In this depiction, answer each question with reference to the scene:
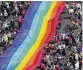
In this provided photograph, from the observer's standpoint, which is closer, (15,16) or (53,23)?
(53,23)

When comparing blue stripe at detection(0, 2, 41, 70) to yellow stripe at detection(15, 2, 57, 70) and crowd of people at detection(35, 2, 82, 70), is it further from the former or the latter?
crowd of people at detection(35, 2, 82, 70)

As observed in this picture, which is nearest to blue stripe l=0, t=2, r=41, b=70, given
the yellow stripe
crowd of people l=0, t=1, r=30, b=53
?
the yellow stripe

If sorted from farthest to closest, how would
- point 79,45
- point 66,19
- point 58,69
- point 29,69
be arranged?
1. point 66,19
2. point 79,45
3. point 58,69
4. point 29,69

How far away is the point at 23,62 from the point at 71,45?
15.5 m

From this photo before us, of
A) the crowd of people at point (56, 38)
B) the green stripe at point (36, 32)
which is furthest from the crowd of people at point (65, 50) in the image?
the green stripe at point (36, 32)

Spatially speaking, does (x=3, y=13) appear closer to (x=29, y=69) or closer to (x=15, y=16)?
(x=15, y=16)

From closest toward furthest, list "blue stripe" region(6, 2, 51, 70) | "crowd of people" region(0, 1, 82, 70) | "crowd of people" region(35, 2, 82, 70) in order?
1. "blue stripe" region(6, 2, 51, 70)
2. "crowd of people" region(35, 2, 82, 70)
3. "crowd of people" region(0, 1, 82, 70)

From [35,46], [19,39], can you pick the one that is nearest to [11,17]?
[19,39]

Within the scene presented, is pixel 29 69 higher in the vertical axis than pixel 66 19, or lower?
higher

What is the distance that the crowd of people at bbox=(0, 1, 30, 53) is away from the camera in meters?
26.5

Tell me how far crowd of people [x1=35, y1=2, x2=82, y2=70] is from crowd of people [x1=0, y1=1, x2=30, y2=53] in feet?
8.85

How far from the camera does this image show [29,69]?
9422 millimetres

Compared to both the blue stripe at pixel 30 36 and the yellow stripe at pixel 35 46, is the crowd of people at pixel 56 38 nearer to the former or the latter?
the blue stripe at pixel 30 36

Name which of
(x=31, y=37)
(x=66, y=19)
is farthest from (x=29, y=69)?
(x=66, y=19)
